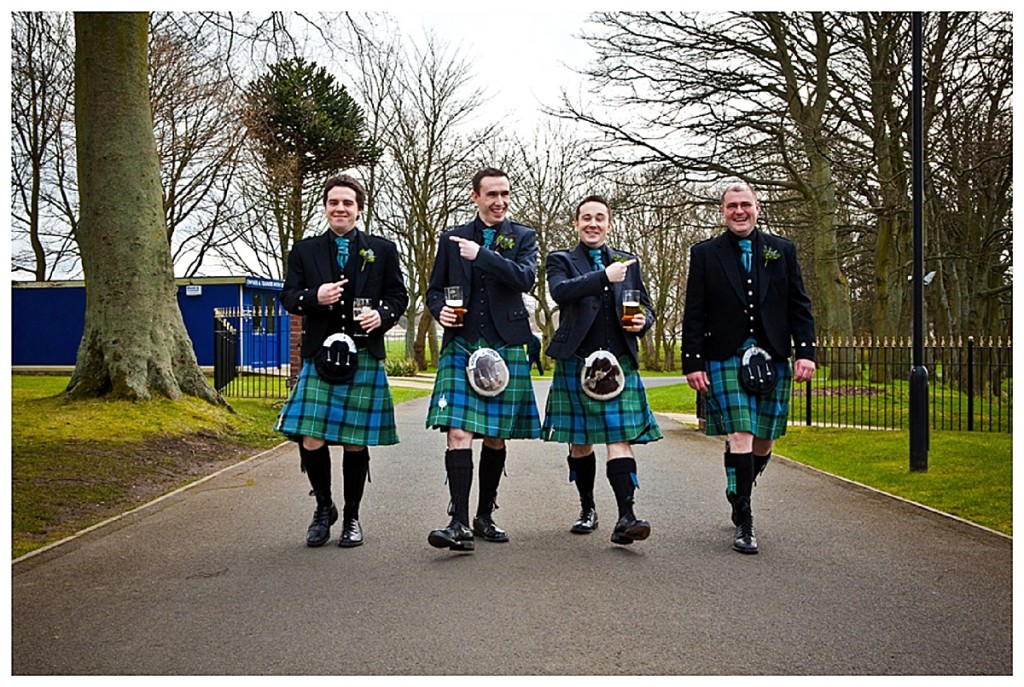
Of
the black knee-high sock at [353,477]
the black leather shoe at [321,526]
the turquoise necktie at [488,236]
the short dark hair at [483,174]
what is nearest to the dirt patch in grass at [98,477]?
the black leather shoe at [321,526]

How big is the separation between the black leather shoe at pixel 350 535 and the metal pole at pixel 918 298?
6.23 m

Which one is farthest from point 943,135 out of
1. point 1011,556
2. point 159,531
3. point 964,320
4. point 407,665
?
point 407,665

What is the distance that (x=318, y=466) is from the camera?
6398mm

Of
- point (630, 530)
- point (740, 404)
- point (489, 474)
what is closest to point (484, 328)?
point (489, 474)

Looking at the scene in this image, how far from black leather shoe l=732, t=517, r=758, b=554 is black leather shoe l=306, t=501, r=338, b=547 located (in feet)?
7.75

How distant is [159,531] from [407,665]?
340cm

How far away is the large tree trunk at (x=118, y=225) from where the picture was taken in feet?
43.0

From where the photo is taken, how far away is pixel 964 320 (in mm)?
27625

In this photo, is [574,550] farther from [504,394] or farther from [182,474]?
[182,474]

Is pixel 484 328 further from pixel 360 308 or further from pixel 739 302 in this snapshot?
pixel 739 302

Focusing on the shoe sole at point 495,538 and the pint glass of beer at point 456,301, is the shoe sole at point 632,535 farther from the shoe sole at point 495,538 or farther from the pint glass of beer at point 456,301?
the pint glass of beer at point 456,301

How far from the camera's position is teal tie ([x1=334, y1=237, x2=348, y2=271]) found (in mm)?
6410

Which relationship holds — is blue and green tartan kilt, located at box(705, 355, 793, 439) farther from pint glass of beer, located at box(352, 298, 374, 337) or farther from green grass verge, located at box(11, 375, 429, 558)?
green grass verge, located at box(11, 375, 429, 558)

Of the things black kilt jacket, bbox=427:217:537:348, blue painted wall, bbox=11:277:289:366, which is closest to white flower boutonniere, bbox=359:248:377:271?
Answer: black kilt jacket, bbox=427:217:537:348
